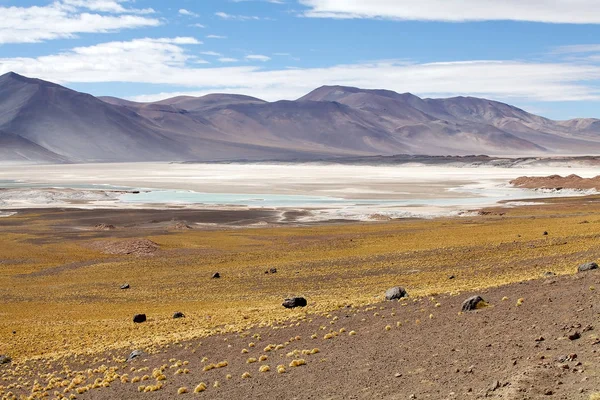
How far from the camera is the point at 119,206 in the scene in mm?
74938

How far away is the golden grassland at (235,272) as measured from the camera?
22.6m

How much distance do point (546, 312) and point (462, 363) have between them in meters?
3.04

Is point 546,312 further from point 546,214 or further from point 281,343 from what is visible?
point 546,214

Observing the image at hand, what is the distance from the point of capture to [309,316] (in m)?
20.0

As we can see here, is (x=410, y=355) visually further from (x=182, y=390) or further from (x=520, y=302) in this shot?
(x=182, y=390)

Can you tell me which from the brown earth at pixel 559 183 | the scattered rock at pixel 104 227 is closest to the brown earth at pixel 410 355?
the scattered rock at pixel 104 227

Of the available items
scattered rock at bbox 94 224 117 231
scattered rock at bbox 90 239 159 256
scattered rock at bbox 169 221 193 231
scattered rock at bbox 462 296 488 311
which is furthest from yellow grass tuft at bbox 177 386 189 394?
scattered rock at bbox 94 224 117 231

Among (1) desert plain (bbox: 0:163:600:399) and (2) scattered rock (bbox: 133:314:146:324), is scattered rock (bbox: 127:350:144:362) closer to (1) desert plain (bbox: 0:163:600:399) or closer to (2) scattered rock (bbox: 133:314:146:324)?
(1) desert plain (bbox: 0:163:600:399)

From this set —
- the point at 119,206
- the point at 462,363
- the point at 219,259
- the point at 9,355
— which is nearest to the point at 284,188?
the point at 119,206

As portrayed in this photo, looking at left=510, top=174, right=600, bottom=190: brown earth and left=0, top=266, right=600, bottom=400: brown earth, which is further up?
left=0, top=266, right=600, bottom=400: brown earth

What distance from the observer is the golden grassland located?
2262 cm

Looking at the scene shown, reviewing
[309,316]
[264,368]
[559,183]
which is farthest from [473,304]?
[559,183]

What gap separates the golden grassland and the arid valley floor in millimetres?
130

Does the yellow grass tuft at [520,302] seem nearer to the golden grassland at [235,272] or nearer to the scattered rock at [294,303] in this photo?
the golden grassland at [235,272]
